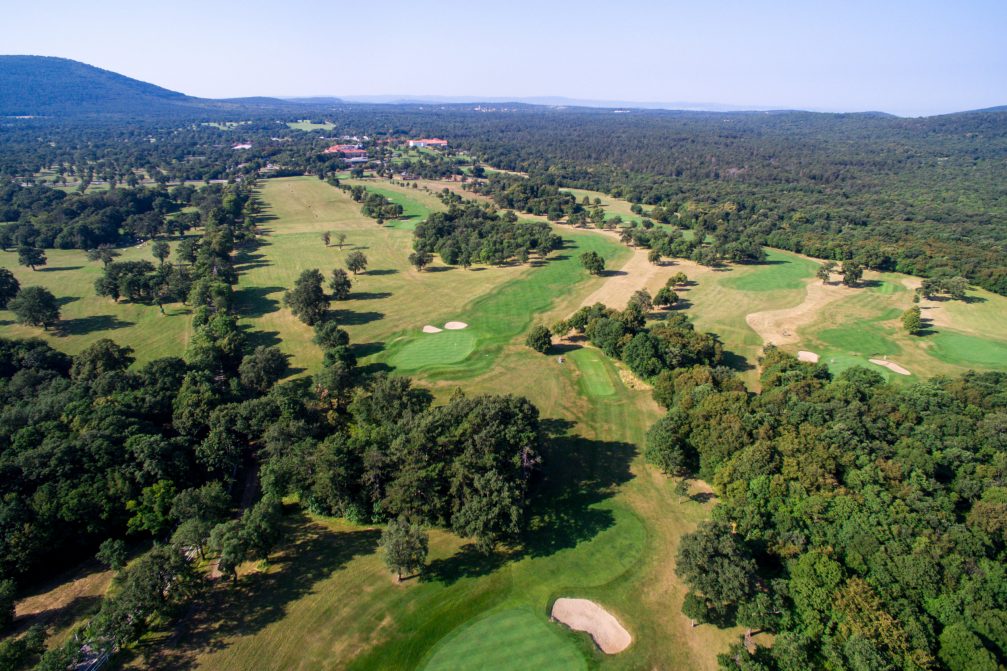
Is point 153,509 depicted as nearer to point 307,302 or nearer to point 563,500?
point 563,500

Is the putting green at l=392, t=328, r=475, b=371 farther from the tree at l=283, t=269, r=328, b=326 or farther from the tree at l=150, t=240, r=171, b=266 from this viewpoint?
the tree at l=150, t=240, r=171, b=266

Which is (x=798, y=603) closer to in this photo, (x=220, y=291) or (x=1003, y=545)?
(x=1003, y=545)

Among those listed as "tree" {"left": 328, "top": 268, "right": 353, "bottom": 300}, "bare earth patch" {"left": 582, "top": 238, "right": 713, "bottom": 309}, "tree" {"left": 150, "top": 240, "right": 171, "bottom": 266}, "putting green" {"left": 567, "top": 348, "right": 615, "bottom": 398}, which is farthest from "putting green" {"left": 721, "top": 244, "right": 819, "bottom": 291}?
"tree" {"left": 150, "top": 240, "right": 171, "bottom": 266}

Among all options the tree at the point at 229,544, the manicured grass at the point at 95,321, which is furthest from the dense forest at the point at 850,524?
the manicured grass at the point at 95,321

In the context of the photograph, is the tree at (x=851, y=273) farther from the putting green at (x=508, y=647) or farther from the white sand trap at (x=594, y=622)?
the putting green at (x=508, y=647)

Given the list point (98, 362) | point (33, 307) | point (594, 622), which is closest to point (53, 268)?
point (33, 307)

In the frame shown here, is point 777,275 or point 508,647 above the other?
point 777,275
